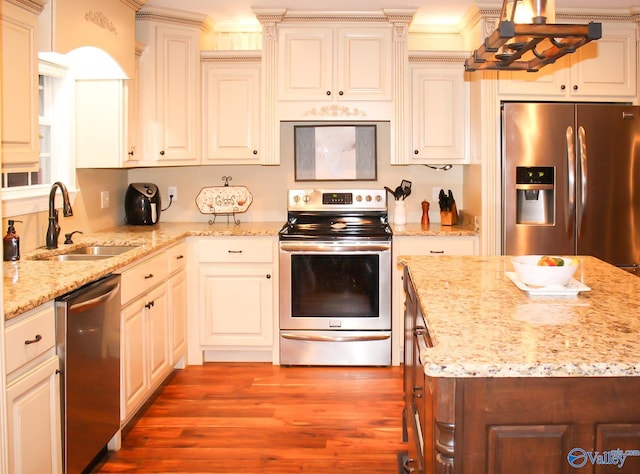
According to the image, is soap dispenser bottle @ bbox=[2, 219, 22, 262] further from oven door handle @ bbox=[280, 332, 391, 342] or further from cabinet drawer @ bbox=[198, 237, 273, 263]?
oven door handle @ bbox=[280, 332, 391, 342]

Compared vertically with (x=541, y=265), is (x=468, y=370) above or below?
below

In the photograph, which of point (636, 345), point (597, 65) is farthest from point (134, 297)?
point (597, 65)

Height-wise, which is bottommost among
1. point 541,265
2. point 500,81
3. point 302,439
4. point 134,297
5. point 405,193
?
point 302,439

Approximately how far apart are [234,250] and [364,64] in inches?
59.1

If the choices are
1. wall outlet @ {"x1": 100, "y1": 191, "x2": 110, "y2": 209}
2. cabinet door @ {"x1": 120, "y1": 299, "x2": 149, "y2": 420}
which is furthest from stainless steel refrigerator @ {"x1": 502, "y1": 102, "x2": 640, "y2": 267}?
wall outlet @ {"x1": 100, "y1": 191, "x2": 110, "y2": 209}

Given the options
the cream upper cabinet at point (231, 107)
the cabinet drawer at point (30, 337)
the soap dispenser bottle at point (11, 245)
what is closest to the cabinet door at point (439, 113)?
the cream upper cabinet at point (231, 107)

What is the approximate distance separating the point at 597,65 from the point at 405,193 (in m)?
1.48

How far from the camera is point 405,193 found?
452 cm

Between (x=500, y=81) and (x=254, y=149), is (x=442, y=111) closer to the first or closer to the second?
(x=500, y=81)

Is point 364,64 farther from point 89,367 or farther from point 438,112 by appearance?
point 89,367

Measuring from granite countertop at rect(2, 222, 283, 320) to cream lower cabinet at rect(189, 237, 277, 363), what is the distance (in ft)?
0.35

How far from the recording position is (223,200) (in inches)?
176

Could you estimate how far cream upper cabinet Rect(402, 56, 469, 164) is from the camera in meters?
4.25

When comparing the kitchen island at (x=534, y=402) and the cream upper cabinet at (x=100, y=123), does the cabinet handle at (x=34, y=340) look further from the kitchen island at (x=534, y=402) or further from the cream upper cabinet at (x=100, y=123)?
the cream upper cabinet at (x=100, y=123)
